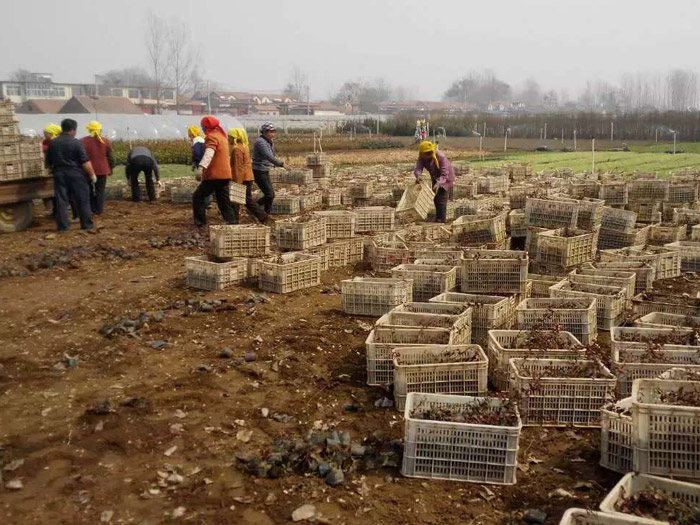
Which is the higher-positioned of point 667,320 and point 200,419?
point 667,320

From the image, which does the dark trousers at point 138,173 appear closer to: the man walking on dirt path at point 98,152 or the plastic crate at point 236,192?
the man walking on dirt path at point 98,152

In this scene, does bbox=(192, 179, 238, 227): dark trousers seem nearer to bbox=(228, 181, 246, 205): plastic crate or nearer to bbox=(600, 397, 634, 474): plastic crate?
bbox=(228, 181, 246, 205): plastic crate

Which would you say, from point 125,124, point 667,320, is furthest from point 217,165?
point 125,124

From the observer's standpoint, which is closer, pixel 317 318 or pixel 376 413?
pixel 376 413

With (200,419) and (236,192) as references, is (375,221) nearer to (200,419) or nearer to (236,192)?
(236,192)

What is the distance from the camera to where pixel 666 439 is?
14.3 ft

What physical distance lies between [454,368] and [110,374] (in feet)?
9.73

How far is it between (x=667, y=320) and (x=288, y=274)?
4.31m

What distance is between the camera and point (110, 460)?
4812 mm

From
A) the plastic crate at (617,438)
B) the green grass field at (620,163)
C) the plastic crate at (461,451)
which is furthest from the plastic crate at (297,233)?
the green grass field at (620,163)

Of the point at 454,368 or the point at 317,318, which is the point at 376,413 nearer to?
the point at 454,368

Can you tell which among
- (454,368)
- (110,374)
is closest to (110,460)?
(110,374)

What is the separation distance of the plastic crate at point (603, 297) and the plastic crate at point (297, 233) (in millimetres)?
Result: 4008

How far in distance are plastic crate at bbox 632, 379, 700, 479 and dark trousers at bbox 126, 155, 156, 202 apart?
1351 centimetres
